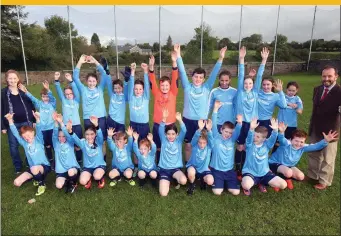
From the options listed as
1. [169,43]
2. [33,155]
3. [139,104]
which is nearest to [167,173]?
[139,104]

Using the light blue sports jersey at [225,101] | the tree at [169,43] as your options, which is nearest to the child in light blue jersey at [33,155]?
the light blue sports jersey at [225,101]

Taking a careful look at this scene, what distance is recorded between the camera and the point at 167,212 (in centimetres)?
418

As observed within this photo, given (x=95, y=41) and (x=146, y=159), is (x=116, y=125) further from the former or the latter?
(x=95, y=41)

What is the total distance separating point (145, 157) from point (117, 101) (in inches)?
54.2

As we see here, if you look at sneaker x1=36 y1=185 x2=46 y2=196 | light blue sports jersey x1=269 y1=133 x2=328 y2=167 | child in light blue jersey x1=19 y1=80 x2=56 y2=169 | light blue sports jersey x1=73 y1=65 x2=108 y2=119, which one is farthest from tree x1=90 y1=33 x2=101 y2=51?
light blue sports jersey x1=269 y1=133 x2=328 y2=167

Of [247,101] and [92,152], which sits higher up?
[247,101]

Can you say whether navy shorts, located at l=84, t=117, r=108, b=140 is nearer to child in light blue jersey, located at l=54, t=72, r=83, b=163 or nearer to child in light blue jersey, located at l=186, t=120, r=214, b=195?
child in light blue jersey, located at l=54, t=72, r=83, b=163

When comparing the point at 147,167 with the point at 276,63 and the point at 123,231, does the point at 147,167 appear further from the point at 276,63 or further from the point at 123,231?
the point at 276,63

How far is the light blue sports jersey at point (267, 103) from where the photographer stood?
17.0 feet

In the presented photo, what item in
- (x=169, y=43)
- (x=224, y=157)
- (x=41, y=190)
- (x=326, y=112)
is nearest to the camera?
(x=326, y=112)

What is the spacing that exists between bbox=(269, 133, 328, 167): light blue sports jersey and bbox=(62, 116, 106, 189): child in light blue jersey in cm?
330

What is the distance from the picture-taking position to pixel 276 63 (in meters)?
28.8

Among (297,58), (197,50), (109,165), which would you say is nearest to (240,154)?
(109,165)

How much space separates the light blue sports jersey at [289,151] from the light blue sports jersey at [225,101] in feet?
3.41
